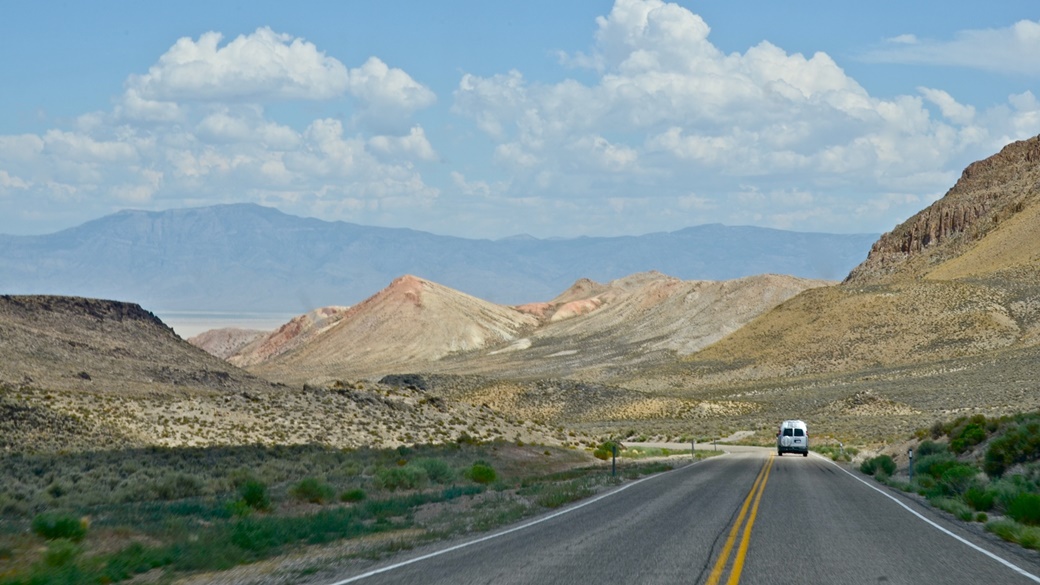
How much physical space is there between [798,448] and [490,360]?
371 ft

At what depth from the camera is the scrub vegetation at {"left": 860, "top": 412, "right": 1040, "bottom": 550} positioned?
66.5 ft

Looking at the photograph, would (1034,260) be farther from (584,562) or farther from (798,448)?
(584,562)

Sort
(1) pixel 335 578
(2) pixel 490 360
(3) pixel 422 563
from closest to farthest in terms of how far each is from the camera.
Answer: (1) pixel 335 578 < (3) pixel 422 563 < (2) pixel 490 360

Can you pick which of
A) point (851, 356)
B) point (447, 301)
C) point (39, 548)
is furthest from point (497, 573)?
point (447, 301)

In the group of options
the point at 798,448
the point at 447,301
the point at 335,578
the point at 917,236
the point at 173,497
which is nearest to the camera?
the point at 335,578

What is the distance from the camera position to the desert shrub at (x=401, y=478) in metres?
30.0

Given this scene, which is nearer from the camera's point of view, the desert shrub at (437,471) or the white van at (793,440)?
the desert shrub at (437,471)

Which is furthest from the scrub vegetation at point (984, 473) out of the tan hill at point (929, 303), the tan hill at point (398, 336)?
the tan hill at point (398, 336)

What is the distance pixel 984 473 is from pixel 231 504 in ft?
67.2

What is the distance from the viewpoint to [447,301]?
19762 cm

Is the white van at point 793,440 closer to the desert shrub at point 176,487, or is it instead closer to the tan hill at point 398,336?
the desert shrub at point 176,487

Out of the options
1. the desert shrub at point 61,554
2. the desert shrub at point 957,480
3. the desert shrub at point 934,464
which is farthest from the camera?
the desert shrub at point 934,464

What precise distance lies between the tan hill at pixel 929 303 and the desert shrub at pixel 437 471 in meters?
84.0

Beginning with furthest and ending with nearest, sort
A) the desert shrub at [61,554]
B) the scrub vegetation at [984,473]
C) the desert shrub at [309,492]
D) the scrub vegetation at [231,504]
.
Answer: the desert shrub at [309,492] < the scrub vegetation at [984,473] < the scrub vegetation at [231,504] < the desert shrub at [61,554]
